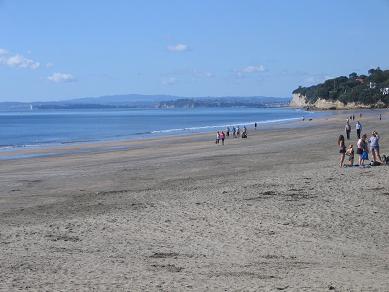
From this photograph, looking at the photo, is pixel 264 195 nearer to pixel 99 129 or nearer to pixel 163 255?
pixel 163 255

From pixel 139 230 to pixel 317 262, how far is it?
389cm

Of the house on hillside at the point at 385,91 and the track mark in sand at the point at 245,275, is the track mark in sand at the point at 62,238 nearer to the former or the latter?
the track mark in sand at the point at 245,275

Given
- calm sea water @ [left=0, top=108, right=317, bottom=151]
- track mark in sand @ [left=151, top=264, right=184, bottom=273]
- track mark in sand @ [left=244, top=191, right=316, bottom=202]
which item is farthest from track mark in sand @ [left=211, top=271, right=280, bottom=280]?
calm sea water @ [left=0, top=108, right=317, bottom=151]

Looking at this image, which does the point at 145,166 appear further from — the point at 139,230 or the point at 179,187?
the point at 139,230

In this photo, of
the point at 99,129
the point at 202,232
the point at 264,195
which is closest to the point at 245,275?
the point at 202,232

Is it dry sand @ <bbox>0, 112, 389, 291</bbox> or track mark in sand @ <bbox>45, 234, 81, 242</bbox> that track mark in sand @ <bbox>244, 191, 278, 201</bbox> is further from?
track mark in sand @ <bbox>45, 234, 81, 242</bbox>

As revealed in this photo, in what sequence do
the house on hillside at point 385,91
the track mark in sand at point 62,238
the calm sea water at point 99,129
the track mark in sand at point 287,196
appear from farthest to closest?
the house on hillside at point 385,91
the calm sea water at point 99,129
the track mark in sand at point 287,196
the track mark in sand at point 62,238

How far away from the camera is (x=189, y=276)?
8492 millimetres

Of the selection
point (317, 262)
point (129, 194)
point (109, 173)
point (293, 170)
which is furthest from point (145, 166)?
point (317, 262)

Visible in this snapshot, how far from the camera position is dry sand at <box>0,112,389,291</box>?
27.5 ft

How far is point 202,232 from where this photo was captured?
452 inches

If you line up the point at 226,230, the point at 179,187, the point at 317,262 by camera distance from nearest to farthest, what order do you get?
the point at 317,262, the point at 226,230, the point at 179,187

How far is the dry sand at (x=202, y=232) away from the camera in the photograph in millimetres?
8375

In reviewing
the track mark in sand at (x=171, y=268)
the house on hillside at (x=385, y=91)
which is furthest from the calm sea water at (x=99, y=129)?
the house on hillside at (x=385, y=91)
